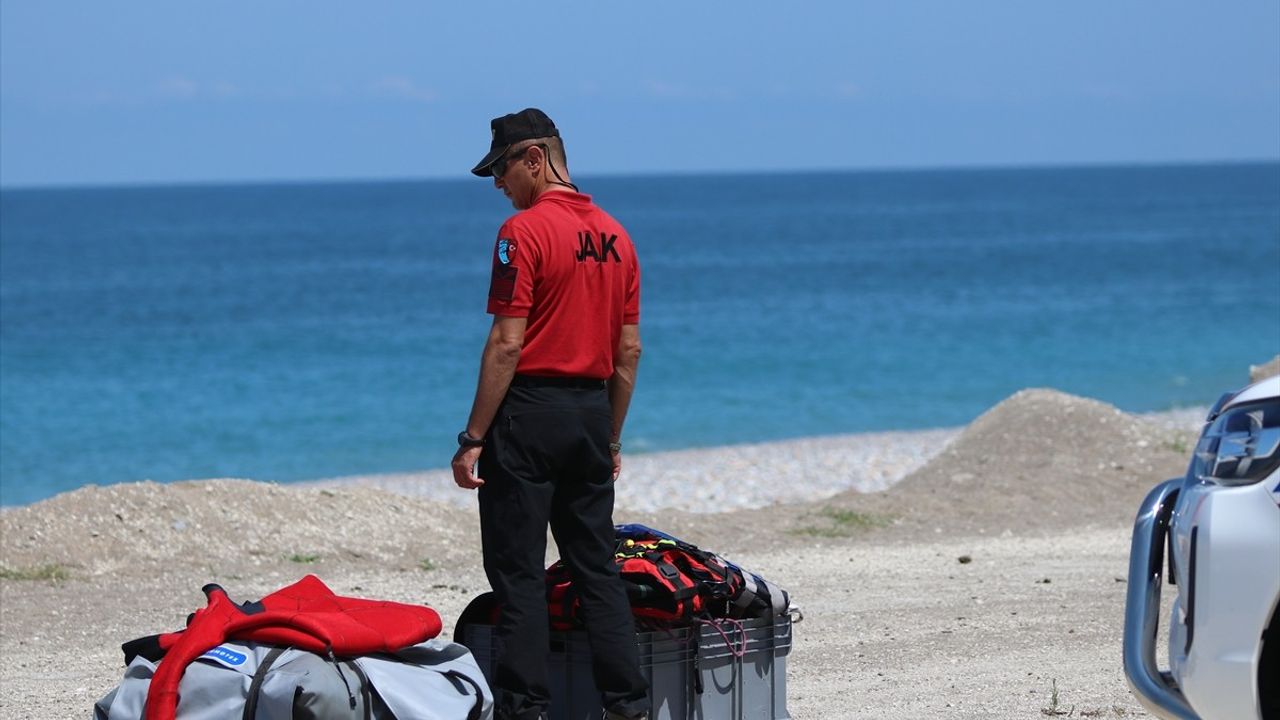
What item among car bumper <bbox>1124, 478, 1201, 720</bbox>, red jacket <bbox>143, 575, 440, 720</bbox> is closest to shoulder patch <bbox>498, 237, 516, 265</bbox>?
red jacket <bbox>143, 575, 440, 720</bbox>

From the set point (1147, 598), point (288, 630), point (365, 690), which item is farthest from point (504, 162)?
point (1147, 598)

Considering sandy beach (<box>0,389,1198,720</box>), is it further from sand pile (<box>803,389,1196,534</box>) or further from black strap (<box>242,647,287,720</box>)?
black strap (<box>242,647,287,720</box>)

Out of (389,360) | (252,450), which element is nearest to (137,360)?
(389,360)

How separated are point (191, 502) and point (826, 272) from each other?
2276 inches

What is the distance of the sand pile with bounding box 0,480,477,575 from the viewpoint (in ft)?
33.8

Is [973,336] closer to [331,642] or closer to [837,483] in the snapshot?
[837,483]

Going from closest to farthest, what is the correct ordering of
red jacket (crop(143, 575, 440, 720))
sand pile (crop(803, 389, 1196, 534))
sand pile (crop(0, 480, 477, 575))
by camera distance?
red jacket (crop(143, 575, 440, 720)) < sand pile (crop(0, 480, 477, 575)) < sand pile (crop(803, 389, 1196, 534))

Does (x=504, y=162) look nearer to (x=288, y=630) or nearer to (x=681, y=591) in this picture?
(x=681, y=591)

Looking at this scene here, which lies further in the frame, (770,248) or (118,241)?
(118,241)

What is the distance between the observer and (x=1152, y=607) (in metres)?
4.37

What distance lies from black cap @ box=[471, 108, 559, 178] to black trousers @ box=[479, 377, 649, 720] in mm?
770

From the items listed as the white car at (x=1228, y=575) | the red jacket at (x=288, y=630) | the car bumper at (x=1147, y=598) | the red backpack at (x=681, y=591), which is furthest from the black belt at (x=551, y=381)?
the white car at (x=1228, y=575)

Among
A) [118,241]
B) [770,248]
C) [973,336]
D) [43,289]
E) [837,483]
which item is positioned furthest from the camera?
[118,241]

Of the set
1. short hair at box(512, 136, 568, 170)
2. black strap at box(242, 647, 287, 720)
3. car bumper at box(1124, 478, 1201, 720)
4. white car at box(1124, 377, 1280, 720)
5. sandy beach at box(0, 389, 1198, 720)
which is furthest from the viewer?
sandy beach at box(0, 389, 1198, 720)
